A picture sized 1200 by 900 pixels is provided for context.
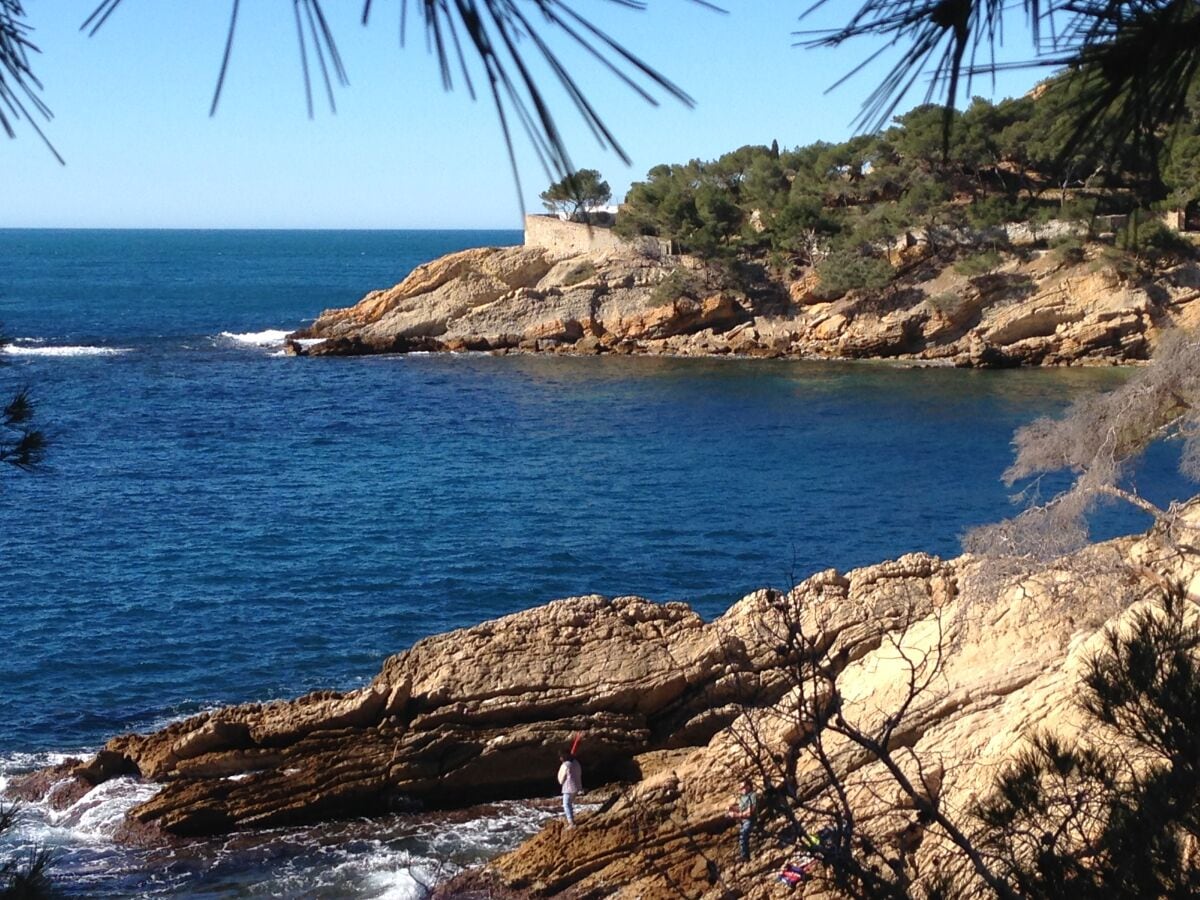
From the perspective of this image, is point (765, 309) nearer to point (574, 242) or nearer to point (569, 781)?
point (574, 242)

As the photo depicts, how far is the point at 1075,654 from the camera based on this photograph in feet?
33.4

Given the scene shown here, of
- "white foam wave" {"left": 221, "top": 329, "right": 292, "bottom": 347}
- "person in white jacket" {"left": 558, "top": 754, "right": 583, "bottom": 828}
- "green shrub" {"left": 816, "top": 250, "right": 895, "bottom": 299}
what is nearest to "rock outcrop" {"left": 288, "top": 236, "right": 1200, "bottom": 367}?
"green shrub" {"left": 816, "top": 250, "right": 895, "bottom": 299}

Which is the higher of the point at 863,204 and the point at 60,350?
the point at 863,204

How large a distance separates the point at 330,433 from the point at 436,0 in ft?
104

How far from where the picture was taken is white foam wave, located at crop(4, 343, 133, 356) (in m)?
48.4

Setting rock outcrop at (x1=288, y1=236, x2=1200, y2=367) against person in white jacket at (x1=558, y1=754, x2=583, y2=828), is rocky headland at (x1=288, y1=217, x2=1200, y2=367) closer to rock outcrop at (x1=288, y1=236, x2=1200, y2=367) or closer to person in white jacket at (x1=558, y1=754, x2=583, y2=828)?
rock outcrop at (x1=288, y1=236, x2=1200, y2=367)

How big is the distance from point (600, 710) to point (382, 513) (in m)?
12.1

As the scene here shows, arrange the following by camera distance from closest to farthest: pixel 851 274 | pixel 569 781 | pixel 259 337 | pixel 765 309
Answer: pixel 569 781, pixel 851 274, pixel 765 309, pixel 259 337

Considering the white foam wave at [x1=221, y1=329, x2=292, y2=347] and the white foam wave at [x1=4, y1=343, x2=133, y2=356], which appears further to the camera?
the white foam wave at [x1=221, y1=329, x2=292, y2=347]

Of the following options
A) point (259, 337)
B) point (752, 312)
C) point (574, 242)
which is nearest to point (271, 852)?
point (752, 312)

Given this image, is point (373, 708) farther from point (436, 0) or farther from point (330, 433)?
point (330, 433)

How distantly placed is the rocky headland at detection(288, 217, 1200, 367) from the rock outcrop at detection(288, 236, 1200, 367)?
2.1 inches

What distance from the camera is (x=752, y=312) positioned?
4681 centimetres

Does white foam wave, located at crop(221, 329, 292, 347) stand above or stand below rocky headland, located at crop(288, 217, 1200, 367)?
below
